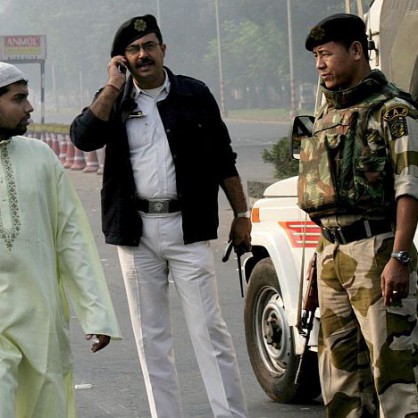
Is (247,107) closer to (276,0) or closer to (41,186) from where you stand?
(276,0)

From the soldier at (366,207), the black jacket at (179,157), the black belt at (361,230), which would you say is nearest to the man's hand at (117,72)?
the black jacket at (179,157)

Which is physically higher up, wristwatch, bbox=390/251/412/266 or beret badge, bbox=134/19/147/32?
beret badge, bbox=134/19/147/32

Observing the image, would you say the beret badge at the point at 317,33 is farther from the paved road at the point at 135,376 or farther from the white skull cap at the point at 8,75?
the paved road at the point at 135,376

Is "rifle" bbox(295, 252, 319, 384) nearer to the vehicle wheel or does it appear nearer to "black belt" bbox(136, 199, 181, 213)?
"black belt" bbox(136, 199, 181, 213)

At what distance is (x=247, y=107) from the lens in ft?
356

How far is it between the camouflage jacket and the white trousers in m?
0.86

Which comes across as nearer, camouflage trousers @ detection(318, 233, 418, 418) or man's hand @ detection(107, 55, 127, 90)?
camouflage trousers @ detection(318, 233, 418, 418)

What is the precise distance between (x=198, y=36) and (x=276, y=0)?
27108mm

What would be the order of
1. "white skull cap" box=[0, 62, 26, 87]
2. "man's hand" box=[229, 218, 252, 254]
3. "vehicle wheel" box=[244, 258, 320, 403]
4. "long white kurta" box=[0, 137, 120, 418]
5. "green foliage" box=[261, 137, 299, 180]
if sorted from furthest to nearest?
"green foliage" box=[261, 137, 299, 180], "vehicle wheel" box=[244, 258, 320, 403], "man's hand" box=[229, 218, 252, 254], "white skull cap" box=[0, 62, 26, 87], "long white kurta" box=[0, 137, 120, 418]

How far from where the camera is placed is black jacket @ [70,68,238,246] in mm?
6562

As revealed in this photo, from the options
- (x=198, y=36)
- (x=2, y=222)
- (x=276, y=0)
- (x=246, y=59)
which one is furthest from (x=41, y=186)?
(x=198, y=36)

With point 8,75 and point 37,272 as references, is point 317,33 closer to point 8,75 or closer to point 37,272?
point 8,75

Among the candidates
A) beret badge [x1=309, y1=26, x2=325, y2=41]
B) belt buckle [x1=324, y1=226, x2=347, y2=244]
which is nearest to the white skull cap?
beret badge [x1=309, y1=26, x2=325, y2=41]

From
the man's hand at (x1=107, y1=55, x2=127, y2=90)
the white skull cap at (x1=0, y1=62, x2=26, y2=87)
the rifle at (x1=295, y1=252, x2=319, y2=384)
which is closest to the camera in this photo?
the white skull cap at (x1=0, y1=62, x2=26, y2=87)
